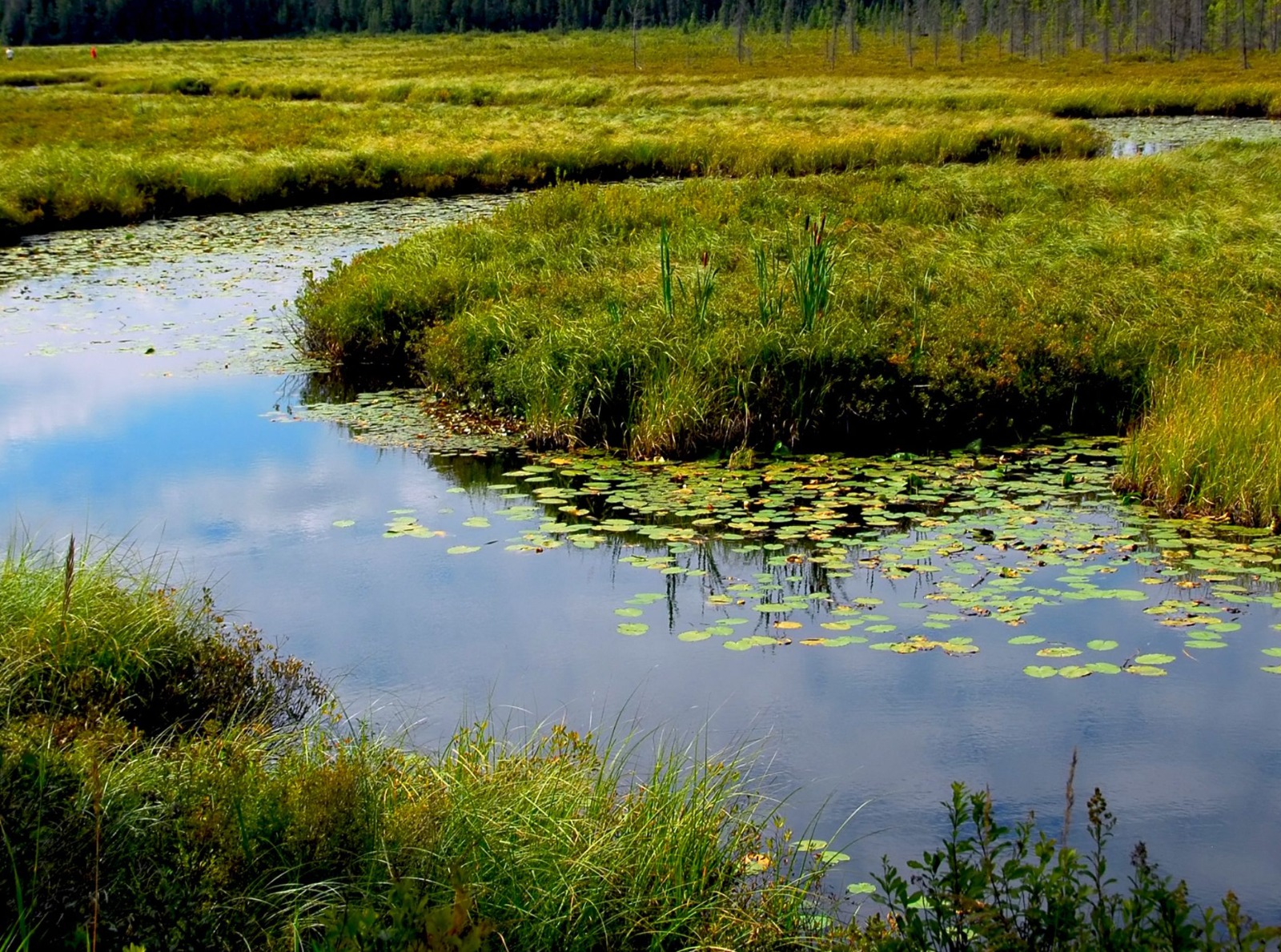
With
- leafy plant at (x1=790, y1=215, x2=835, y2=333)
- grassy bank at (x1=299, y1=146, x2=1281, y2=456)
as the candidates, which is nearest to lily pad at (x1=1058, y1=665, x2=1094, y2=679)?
grassy bank at (x1=299, y1=146, x2=1281, y2=456)

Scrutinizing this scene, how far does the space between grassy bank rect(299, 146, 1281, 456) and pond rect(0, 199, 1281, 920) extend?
0.60 meters

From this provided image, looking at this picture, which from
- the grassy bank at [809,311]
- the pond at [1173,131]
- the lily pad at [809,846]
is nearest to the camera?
the lily pad at [809,846]

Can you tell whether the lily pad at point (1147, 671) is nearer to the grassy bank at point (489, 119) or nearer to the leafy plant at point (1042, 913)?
the leafy plant at point (1042, 913)

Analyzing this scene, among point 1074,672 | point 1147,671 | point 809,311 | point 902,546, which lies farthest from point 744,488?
point 1147,671

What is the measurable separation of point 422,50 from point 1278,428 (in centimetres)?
9808

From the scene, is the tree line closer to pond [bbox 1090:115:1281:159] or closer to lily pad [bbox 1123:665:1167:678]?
pond [bbox 1090:115:1281:159]

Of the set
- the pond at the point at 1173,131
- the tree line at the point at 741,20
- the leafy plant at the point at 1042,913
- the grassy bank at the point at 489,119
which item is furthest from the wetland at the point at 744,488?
the tree line at the point at 741,20

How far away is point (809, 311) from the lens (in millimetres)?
10594

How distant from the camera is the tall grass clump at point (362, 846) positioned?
146 inches

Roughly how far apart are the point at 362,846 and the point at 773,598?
3.65 meters

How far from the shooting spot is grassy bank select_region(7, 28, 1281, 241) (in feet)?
88.0

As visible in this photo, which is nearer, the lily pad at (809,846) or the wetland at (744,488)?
the lily pad at (809,846)

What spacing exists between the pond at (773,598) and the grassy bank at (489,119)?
40.8 ft

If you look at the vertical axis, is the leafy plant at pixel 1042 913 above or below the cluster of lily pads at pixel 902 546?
above
